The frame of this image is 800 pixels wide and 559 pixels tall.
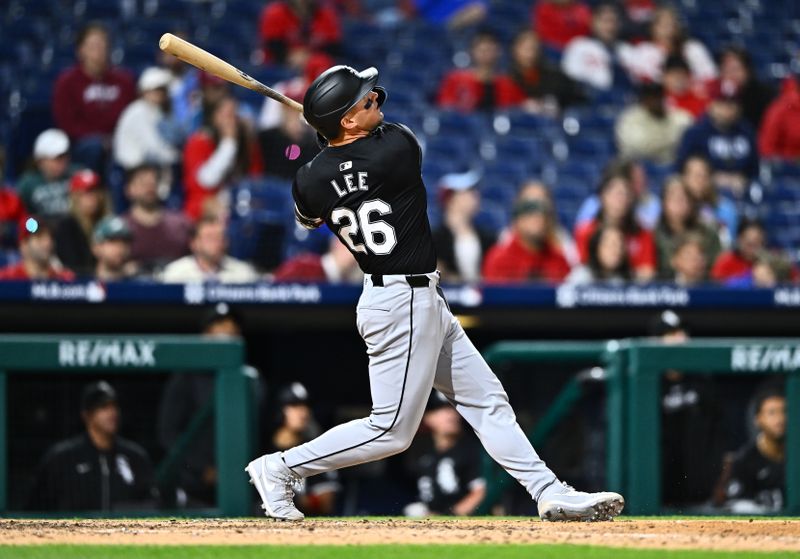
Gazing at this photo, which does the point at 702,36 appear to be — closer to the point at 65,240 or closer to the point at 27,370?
the point at 65,240

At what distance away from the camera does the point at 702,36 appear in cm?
1138

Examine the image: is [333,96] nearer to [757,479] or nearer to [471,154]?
[757,479]

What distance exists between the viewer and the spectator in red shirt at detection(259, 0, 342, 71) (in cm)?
1040

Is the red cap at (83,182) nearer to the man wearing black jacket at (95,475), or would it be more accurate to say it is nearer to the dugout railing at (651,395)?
the man wearing black jacket at (95,475)

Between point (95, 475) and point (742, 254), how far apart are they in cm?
469

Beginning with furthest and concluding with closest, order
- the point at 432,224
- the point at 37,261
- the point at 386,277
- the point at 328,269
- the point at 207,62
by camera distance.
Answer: the point at 432,224 < the point at 328,269 < the point at 37,261 < the point at 207,62 < the point at 386,277

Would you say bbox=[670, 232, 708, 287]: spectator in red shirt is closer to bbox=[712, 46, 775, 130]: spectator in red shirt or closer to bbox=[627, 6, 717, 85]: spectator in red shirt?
bbox=[712, 46, 775, 130]: spectator in red shirt

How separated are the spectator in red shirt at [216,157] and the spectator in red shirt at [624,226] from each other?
7.54 feet

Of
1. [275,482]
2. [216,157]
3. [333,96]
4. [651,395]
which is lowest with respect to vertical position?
[275,482]

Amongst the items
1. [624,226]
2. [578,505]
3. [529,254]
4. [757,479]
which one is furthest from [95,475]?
[624,226]

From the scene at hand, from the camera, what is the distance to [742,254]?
29.2ft

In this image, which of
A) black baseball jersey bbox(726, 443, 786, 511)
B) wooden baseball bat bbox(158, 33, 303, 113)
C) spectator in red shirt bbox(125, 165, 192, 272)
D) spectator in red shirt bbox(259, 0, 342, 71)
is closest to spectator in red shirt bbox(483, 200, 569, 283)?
spectator in red shirt bbox(125, 165, 192, 272)

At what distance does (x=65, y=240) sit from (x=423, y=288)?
4.02 metres

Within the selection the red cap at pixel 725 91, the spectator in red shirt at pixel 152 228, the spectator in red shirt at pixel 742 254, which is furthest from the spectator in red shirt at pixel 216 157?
the red cap at pixel 725 91
